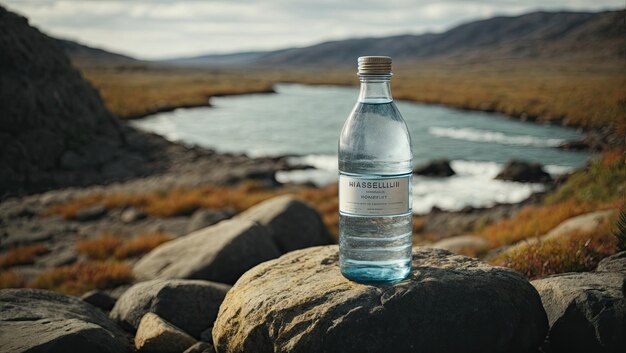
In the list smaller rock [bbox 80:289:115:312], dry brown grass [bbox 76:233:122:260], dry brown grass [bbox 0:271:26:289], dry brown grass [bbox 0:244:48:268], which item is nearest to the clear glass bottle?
smaller rock [bbox 80:289:115:312]

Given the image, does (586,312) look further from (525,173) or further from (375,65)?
(525,173)

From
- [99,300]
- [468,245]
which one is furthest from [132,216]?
[468,245]

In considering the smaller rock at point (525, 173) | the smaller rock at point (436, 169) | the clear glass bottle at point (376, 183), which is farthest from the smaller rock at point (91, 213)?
the smaller rock at point (525, 173)

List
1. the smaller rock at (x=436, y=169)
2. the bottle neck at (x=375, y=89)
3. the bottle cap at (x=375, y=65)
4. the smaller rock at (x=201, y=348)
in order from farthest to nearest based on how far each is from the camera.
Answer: the smaller rock at (x=436, y=169), the smaller rock at (x=201, y=348), the bottle neck at (x=375, y=89), the bottle cap at (x=375, y=65)

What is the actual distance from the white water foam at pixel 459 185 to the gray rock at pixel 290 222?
8.20m

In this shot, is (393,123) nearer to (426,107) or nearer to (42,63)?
(42,63)

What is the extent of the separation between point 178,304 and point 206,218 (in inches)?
330

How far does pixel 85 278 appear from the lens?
28.6 feet

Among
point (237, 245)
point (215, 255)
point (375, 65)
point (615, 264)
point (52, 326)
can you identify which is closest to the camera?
point (375, 65)

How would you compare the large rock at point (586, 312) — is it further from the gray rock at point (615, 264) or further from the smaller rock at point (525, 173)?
the smaller rock at point (525, 173)

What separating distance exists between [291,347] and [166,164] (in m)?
20.6

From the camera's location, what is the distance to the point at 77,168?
20.8 meters

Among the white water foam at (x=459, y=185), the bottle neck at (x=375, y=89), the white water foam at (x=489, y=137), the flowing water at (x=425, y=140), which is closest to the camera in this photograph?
the bottle neck at (x=375, y=89)

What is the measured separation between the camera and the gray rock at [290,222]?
9.23m
